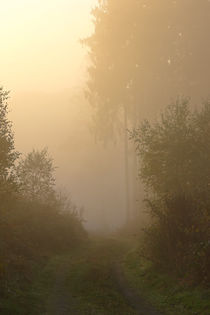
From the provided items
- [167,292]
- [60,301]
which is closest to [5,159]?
[60,301]

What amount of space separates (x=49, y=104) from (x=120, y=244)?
9472cm

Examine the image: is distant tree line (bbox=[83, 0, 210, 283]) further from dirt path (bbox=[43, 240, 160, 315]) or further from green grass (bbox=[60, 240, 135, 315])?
dirt path (bbox=[43, 240, 160, 315])

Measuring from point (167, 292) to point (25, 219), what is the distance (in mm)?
17034

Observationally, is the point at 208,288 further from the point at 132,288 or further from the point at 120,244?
the point at 120,244

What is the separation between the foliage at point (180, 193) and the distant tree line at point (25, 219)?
22.0 feet

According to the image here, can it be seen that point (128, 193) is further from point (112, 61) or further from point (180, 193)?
point (180, 193)

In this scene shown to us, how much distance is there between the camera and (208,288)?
18188 millimetres

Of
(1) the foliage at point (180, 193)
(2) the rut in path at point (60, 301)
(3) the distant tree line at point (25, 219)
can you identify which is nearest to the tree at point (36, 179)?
(3) the distant tree line at point (25, 219)

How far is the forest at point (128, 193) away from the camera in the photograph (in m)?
19.7

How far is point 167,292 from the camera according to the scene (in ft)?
64.7

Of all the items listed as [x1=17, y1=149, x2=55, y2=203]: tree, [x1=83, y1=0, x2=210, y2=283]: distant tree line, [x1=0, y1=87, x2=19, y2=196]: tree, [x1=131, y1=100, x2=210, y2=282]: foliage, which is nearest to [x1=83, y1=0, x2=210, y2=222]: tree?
[x1=83, y1=0, x2=210, y2=283]: distant tree line

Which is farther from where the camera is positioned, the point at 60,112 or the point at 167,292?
the point at 60,112

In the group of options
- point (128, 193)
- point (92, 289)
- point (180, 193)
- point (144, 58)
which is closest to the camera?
point (92, 289)

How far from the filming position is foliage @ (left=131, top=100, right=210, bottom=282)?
20.8 meters
